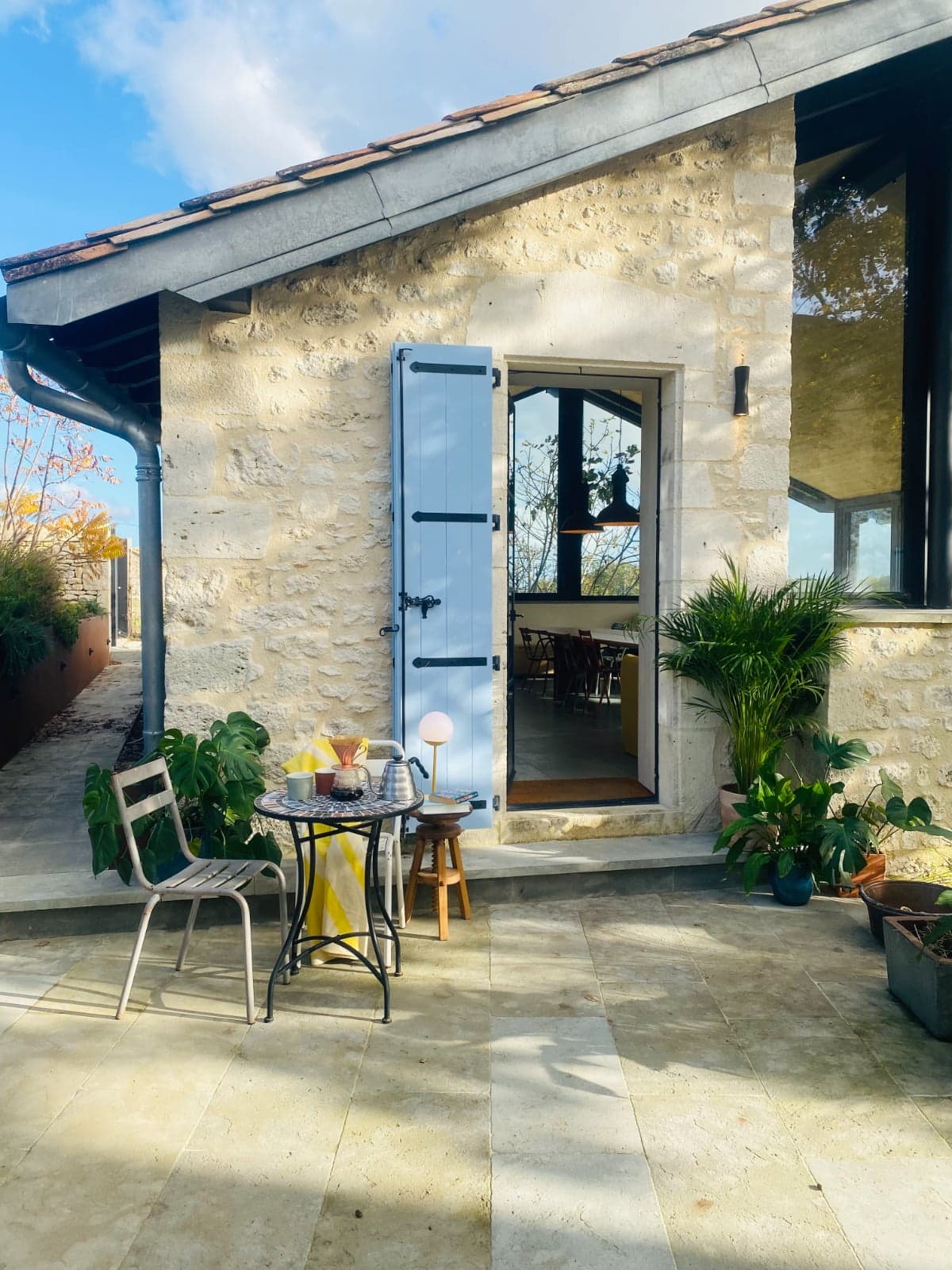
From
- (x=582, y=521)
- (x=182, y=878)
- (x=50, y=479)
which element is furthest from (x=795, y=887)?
(x=50, y=479)

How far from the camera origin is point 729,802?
448 centimetres

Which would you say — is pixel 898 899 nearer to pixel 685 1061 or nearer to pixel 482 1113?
pixel 685 1061

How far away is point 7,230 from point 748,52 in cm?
3229

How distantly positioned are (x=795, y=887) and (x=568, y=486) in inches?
273

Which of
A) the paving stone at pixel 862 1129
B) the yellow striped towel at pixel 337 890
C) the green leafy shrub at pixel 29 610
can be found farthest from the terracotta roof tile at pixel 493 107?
the green leafy shrub at pixel 29 610

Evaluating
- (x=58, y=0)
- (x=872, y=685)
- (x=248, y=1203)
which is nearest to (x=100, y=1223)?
(x=248, y=1203)

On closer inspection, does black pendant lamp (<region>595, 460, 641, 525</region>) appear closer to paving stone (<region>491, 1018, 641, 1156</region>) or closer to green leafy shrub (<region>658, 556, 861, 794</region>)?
green leafy shrub (<region>658, 556, 861, 794</region>)

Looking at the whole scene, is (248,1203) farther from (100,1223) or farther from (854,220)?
(854,220)

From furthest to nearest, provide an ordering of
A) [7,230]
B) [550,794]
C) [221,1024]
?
[7,230] < [550,794] < [221,1024]

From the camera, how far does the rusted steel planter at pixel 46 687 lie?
6781 millimetres

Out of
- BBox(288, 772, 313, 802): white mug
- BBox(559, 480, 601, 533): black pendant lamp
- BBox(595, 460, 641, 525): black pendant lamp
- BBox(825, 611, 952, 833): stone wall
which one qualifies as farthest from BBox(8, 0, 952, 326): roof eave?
BBox(559, 480, 601, 533): black pendant lamp

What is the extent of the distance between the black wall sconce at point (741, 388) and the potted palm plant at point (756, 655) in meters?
0.78

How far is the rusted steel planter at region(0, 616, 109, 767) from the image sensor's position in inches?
267

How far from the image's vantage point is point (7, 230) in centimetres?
2970
